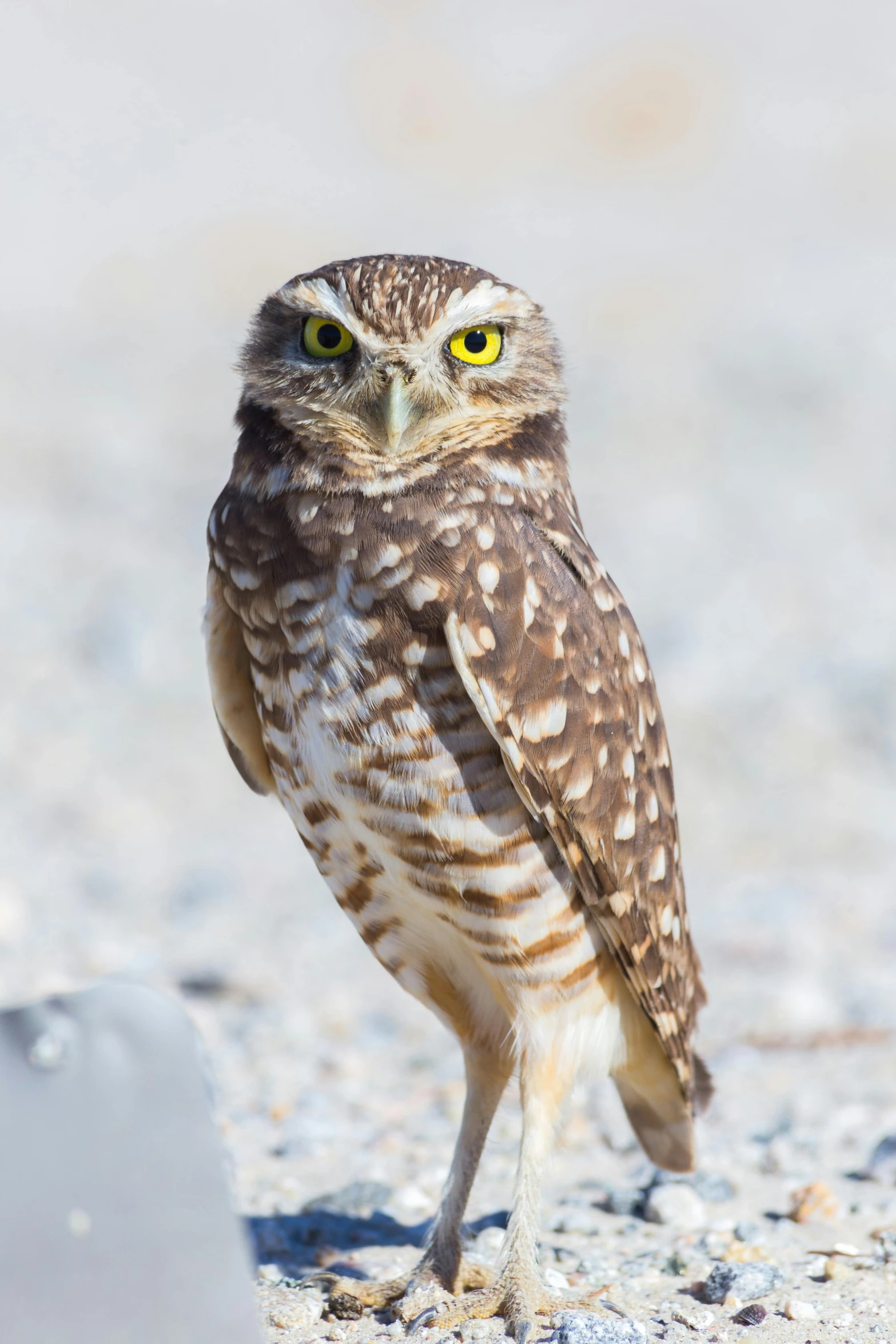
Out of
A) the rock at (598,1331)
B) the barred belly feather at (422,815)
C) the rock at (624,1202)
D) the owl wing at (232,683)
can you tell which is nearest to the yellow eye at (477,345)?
the barred belly feather at (422,815)

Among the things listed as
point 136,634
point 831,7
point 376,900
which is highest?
point 831,7

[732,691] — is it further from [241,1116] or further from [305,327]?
[305,327]

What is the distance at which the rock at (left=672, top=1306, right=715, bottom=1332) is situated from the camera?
311cm

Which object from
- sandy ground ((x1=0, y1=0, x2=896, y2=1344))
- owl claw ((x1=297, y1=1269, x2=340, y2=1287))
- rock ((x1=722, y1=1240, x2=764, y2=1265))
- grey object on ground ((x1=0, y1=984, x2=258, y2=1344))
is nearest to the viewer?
grey object on ground ((x1=0, y1=984, x2=258, y2=1344))

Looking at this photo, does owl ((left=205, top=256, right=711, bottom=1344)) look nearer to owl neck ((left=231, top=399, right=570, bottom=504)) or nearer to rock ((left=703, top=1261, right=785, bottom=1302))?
owl neck ((left=231, top=399, right=570, bottom=504))

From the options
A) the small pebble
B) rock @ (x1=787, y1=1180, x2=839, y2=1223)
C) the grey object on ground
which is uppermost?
rock @ (x1=787, y1=1180, x2=839, y2=1223)

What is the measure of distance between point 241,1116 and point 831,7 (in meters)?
31.9

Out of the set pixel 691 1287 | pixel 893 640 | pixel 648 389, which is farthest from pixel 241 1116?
pixel 648 389

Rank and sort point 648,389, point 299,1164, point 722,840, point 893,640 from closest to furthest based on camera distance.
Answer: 1. point 299,1164
2. point 722,840
3. point 893,640
4. point 648,389

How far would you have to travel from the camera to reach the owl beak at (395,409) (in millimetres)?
3008

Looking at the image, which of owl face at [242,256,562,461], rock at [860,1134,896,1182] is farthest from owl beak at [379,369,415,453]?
rock at [860,1134,896,1182]

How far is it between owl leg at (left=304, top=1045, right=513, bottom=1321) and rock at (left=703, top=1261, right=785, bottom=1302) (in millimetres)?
570

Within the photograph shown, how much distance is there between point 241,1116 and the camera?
4.85 meters

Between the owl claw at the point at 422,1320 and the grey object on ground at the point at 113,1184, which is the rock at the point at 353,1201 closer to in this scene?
the owl claw at the point at 422,1320
